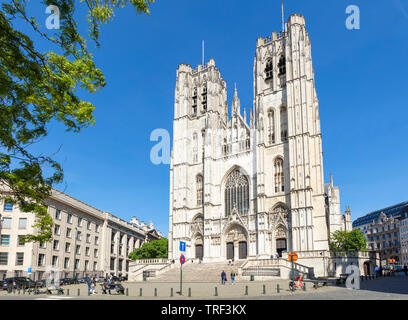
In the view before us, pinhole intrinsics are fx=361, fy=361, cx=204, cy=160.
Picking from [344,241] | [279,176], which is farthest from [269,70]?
[344,241]

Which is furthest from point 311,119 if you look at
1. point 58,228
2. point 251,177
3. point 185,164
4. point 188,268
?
point 58,228

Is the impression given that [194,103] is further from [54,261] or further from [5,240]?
[5,240]

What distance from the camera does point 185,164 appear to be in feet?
182

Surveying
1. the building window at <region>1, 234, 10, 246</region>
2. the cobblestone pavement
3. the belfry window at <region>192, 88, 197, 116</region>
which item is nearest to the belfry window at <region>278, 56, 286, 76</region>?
the belfry window at <region>192, 88, 197, 116</region>

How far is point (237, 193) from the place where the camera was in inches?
2020

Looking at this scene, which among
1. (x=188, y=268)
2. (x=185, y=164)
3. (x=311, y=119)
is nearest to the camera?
(x=188, y=268)

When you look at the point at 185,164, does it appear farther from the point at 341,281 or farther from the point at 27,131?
the point at 27,131

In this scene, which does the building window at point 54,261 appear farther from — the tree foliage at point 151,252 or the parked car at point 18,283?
the tree foliage at point 151,252

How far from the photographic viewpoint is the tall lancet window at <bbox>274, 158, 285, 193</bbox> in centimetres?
4806

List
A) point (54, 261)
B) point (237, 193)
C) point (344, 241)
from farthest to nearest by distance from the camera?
point (344, 241)
point (237, 193)
point (54, 261)

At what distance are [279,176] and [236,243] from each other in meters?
10.7

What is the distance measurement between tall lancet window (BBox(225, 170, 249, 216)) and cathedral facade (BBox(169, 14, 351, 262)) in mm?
144

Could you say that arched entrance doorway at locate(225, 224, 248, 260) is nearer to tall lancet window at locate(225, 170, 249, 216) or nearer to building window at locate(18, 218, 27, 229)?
tall lancet window at locate(225, 170, 249, 216)
